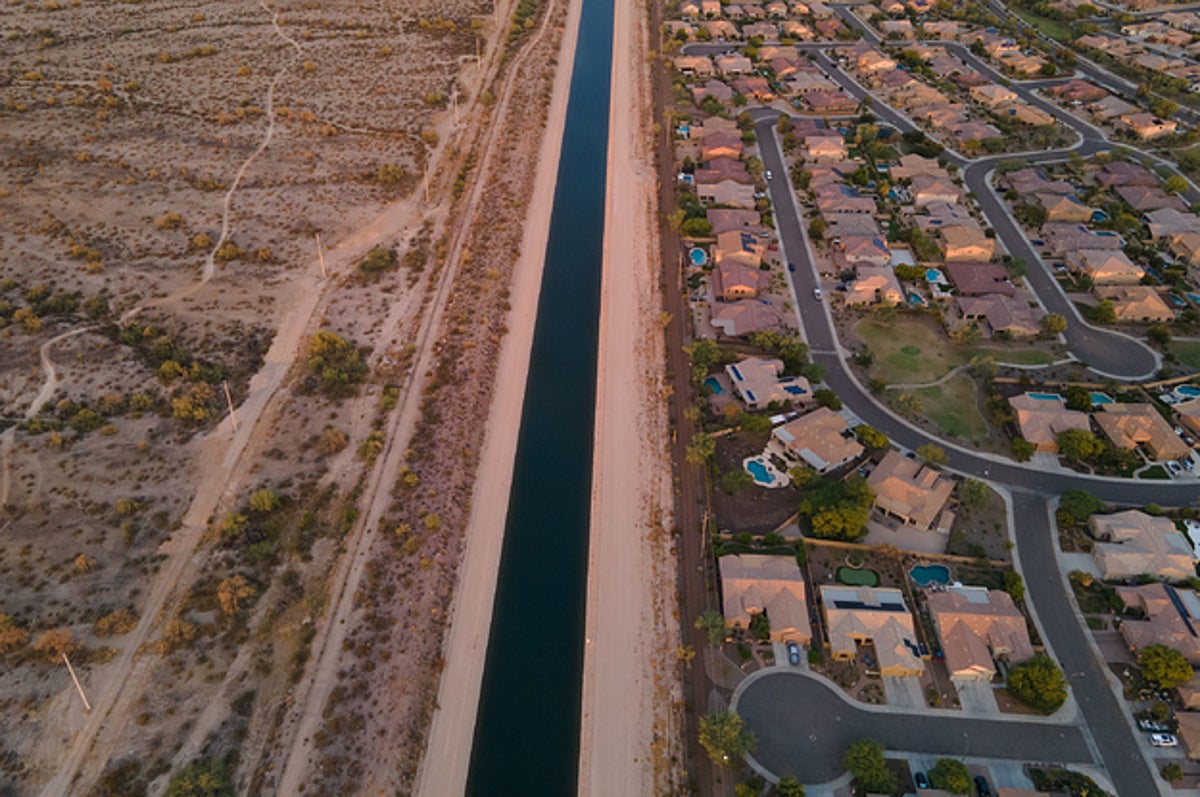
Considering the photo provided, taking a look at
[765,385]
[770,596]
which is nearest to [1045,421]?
[765,385]

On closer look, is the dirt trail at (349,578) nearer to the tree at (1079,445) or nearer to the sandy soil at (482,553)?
the sandy soil at (482,553)

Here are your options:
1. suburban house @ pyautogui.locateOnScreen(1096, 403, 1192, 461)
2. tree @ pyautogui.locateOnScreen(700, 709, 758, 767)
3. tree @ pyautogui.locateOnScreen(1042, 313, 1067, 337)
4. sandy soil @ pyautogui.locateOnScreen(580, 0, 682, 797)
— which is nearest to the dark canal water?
sandy soil @ pyautogui.locateOnScreen(580, 0, 682, 797)

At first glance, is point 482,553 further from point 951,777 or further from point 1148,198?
point 1148,198

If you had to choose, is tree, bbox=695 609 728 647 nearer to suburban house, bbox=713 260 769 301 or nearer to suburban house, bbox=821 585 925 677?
suburban house, bbox=821 585 925 677

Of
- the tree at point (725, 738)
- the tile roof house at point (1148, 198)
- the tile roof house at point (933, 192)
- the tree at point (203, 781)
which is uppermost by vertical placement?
the tile roof house at point (933, 192)

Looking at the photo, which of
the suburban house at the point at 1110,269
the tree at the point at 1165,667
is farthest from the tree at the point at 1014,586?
the suburban house at the point at 1110,269
